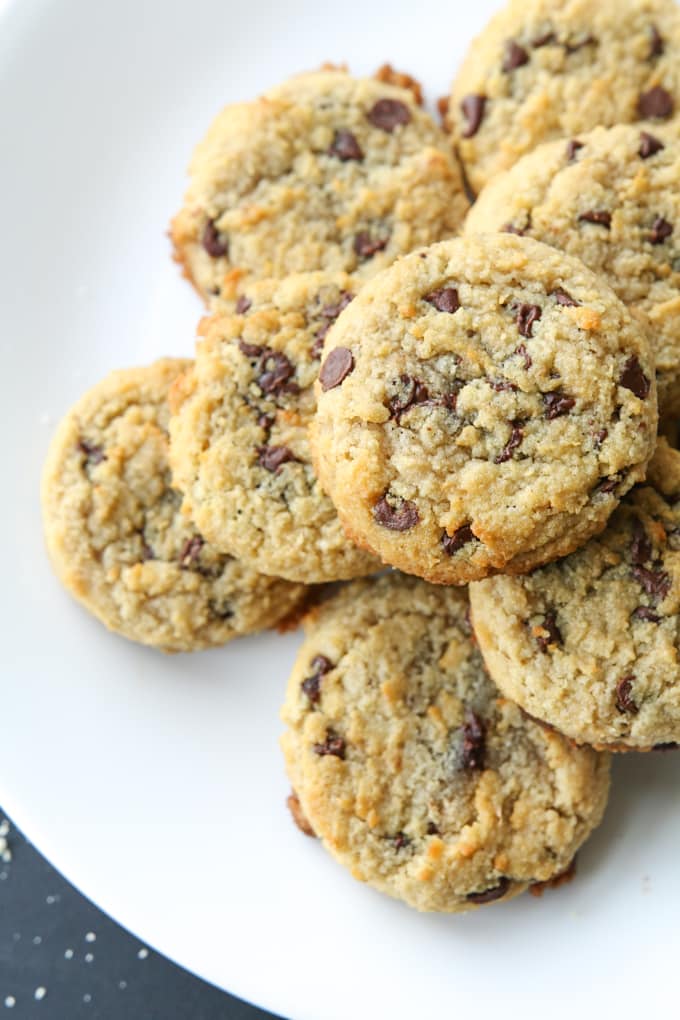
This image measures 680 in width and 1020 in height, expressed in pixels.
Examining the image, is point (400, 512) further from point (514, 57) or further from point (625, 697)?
point (514, 57)

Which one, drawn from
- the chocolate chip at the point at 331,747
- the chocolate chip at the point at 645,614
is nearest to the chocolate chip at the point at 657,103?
the chocolate chip at the point at 645,614

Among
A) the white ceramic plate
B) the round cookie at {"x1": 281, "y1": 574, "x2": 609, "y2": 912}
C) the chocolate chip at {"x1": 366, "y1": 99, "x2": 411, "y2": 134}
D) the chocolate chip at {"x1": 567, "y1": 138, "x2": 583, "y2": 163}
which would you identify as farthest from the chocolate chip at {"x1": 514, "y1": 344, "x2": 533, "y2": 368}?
the white ceramic plate

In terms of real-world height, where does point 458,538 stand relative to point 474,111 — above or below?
below

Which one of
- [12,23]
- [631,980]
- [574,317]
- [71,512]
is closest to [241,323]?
[71,512]

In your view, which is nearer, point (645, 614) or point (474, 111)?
point (645, 614)

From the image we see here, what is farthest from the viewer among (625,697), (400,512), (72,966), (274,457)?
(72,966)

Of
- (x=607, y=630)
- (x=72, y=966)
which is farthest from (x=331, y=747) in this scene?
(x=72, y=966)

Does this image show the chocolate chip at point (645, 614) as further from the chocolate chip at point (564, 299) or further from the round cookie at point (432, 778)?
the chocolate chip at point (564, 299)
